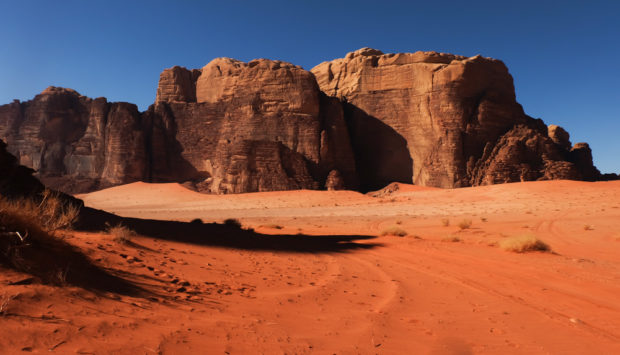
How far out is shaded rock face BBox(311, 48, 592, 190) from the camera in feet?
88.7

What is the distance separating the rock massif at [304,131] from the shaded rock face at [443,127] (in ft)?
0.30

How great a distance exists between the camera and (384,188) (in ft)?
98.5

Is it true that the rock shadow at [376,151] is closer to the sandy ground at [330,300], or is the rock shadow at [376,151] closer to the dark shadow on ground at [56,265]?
Answer: the sandy ground at [330,300]

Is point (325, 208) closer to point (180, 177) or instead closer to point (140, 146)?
point (180, 177)

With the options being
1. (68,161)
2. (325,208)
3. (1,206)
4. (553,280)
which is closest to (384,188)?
(325,208)

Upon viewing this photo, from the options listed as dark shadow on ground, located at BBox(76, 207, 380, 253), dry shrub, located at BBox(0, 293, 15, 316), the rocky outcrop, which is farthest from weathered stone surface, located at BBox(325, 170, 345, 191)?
dry shrub, located at BBox(0, 293, 15, 316)

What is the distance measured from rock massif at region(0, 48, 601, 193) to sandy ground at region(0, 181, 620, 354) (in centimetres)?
1950

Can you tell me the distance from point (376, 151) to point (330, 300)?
29.1 metres

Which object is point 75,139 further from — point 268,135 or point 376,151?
point 376,151

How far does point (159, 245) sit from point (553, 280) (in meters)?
6.73

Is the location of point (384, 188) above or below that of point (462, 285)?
above

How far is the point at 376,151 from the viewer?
32.4 metres

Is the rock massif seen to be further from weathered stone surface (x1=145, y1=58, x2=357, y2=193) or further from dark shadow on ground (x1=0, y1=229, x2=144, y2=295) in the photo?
dark shadow on ground (x1=0, y1=229, x2=144, y2=295)

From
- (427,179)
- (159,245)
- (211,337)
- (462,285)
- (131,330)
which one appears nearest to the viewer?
(131,330)
